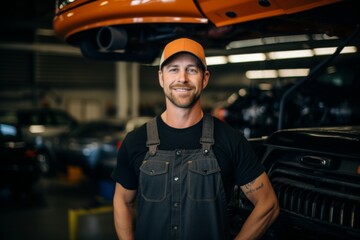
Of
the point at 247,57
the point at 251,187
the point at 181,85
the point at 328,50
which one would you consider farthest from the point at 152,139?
the point at 247,57

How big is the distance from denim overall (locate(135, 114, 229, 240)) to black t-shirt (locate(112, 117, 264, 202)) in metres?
0.04

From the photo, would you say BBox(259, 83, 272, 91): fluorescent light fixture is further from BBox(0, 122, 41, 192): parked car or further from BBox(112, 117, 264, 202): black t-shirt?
BBox(112, 117, 264, 202): black t-shirt

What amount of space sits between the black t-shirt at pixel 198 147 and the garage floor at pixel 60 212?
223 centimetres

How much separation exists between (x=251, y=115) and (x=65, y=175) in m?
4.58

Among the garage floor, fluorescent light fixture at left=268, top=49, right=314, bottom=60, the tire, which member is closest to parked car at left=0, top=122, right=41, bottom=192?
the garage floor

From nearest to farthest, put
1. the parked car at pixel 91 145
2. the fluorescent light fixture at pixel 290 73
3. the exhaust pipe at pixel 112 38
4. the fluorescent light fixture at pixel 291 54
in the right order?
the exhaust pipe at pixel 112 38 < the fluorescent light fixture at pixel 291 54 < the fluorescent light fixture at pixel 290 73 < the parked car at pixel 91 145

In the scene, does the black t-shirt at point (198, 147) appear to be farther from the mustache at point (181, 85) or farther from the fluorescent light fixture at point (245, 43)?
the fluorescent light fixture at point (245, 43)

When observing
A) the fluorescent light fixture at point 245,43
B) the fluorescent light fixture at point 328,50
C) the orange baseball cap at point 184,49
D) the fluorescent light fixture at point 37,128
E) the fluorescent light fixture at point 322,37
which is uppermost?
the fluorescent light fixture at point 245,43

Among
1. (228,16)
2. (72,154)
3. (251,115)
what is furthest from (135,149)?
(72,154)

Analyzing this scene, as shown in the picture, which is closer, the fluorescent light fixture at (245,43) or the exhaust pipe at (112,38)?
the exhaust pipe at (112,38)

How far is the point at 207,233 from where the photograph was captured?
6.00 feet

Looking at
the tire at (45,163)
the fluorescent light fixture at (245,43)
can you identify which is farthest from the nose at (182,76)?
the tire at (45,163)

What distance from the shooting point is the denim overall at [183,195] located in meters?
1.81

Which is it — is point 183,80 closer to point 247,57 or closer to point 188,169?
point 188,169
